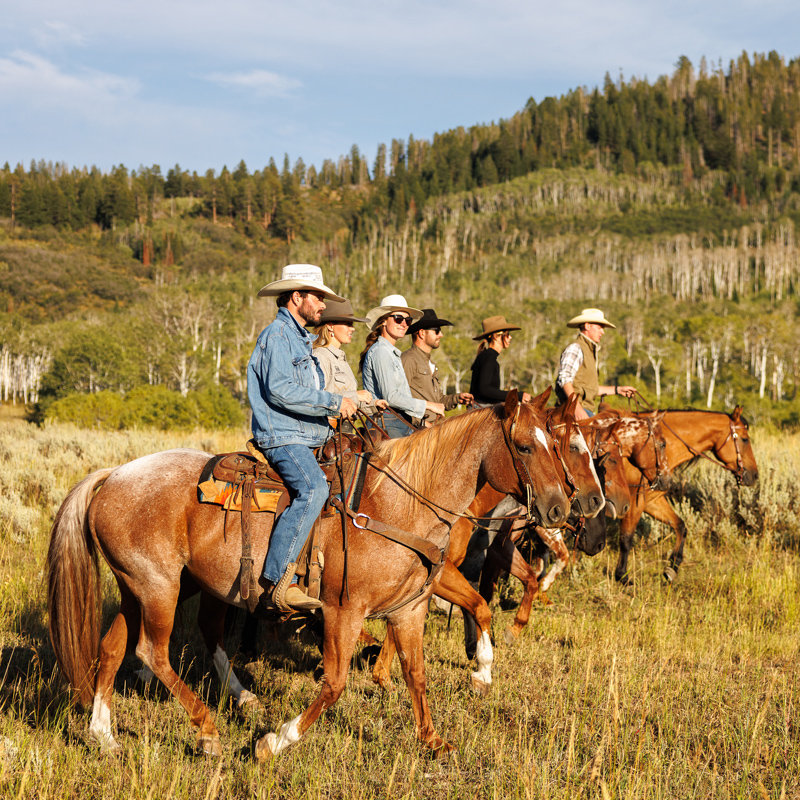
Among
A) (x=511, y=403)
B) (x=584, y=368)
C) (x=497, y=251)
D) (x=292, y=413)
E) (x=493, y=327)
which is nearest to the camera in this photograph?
(x=511, y=403)

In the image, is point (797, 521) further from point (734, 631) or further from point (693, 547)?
point (734, 631)

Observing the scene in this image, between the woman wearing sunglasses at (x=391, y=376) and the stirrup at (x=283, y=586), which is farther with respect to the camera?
the woman wearing sunglasses at (x=391, y=376)

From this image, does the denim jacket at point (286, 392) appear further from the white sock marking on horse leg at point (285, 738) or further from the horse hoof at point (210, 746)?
the horse hoof at point (210, 746)

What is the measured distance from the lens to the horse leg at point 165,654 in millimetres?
3834

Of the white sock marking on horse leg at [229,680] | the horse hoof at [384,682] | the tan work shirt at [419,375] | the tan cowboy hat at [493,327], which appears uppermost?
the tan cowboy hat at [493,327]

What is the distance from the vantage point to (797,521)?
823 cm

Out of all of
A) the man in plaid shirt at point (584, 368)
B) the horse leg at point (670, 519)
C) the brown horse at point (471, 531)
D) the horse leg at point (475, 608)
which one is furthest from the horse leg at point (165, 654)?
the horse leg at point (670, 519)

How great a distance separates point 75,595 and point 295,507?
64.2 inches

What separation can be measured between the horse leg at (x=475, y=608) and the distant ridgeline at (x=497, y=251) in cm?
2423

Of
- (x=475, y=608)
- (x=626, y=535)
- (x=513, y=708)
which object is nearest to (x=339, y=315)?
(x=475, y=608)

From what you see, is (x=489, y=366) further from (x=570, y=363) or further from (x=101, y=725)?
(x=101, y=725)

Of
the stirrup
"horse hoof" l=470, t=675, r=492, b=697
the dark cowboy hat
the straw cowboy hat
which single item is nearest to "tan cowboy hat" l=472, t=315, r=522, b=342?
the dark cowboy hat

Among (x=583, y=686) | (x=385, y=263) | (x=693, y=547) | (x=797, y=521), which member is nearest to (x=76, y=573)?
(x=583, y=686)

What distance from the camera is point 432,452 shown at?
Result: 389 centimetres
